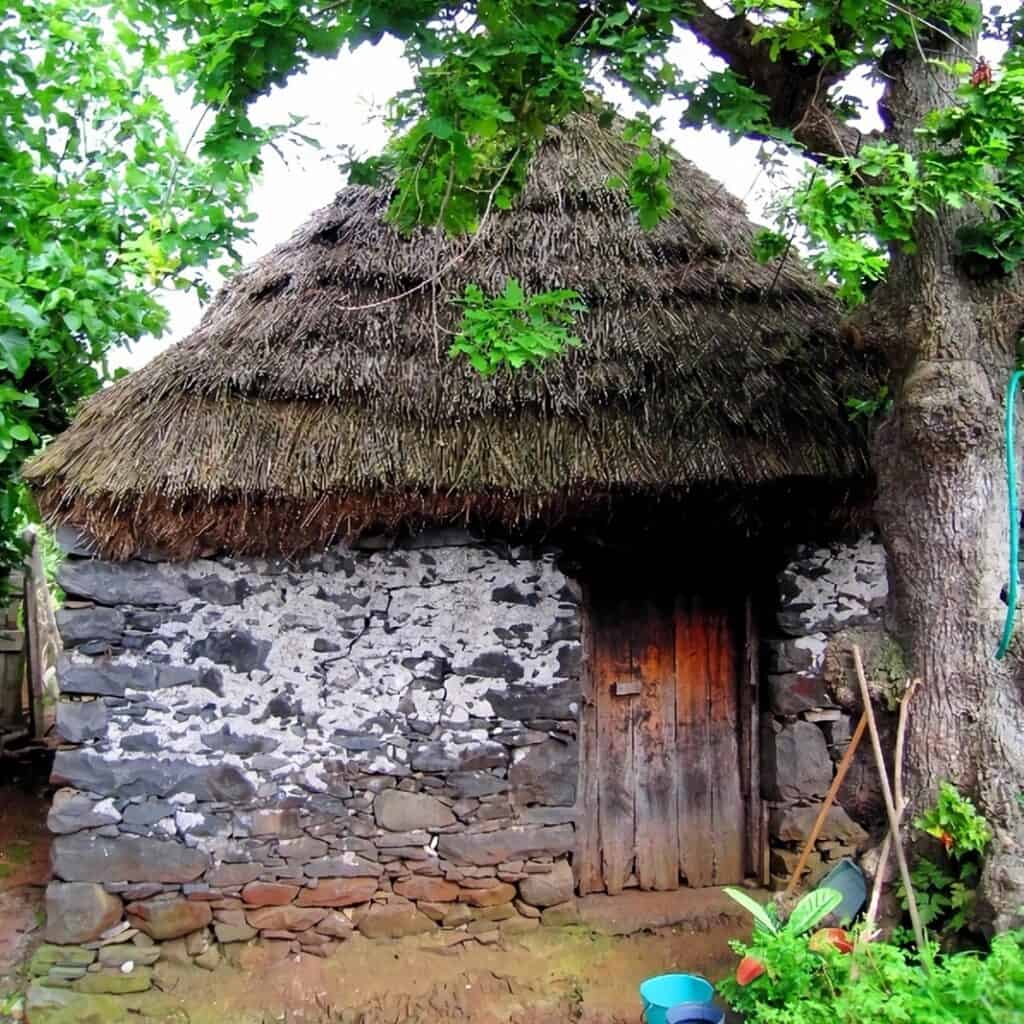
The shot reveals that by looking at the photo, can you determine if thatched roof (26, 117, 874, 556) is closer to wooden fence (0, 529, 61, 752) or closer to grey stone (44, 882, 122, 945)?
grey stone (44, 882, 122, 945)

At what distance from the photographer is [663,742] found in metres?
4.38

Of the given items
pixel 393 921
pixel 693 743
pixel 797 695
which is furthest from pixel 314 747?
pixel 797 695

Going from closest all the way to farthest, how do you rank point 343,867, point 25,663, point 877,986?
1. point 877,986
2. point 343,867
3. point 25,663

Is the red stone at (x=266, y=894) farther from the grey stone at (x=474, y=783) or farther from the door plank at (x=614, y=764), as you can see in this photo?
the door plank at (x=614, y=764)

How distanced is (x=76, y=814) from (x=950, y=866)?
3.35 meters

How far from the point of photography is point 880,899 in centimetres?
257

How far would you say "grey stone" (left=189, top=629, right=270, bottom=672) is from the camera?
3.80 m

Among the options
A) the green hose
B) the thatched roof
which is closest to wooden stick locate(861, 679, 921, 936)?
the green hose

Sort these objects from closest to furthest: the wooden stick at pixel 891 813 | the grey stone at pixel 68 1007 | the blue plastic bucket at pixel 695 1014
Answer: the wooden stick at pixel 891 813
the blue plastic bucket at pixel 695 1014
the grey stone at pixel 68 1007

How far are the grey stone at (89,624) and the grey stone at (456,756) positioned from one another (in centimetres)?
141

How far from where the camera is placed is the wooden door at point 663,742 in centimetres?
430

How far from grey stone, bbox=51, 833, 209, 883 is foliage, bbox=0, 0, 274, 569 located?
6.68ft

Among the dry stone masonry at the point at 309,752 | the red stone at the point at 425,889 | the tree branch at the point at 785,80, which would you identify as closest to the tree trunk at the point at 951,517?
the tree branch at the point at 785,80

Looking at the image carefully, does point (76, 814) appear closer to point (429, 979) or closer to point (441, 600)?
point (429, 979)
